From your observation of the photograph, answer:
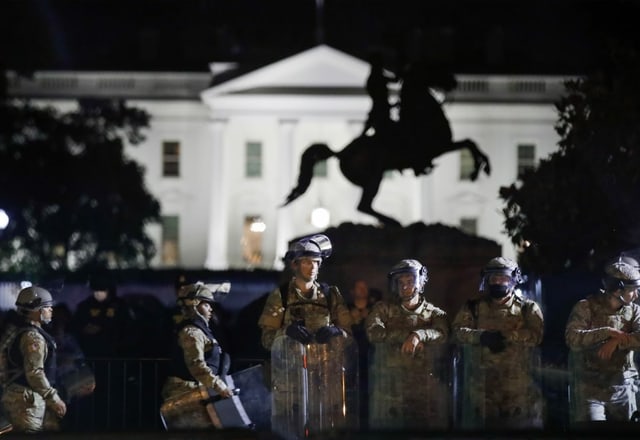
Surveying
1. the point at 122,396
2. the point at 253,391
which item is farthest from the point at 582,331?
the point at 122,396

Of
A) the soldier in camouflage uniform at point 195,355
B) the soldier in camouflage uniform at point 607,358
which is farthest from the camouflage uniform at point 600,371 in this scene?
the soldier in camouflage uniform at point 195,355

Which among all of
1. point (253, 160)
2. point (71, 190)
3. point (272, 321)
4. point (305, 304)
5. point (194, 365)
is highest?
point (253, 160)

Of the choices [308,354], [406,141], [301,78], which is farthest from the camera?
[301,78]

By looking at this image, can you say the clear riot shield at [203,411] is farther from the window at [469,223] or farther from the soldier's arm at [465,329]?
the window at [469,223]

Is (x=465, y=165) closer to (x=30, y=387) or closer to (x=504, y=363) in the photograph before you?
(x=504, y=363)

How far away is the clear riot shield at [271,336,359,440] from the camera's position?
28.8ft

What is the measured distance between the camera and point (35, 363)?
903 cm

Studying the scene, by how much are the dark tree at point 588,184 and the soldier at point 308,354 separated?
27.7ft

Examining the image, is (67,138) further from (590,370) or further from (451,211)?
(590,370)

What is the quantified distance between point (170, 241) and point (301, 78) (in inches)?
369

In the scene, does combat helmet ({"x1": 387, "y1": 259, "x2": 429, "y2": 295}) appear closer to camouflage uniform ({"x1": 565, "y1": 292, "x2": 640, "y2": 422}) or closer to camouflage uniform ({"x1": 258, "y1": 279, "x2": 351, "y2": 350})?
camouflage uniform ({"x1": 258, "y1": 279, "x2": 351, "y2": 350})

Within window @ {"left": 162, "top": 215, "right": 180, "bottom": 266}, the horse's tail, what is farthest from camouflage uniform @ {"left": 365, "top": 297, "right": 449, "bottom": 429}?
window @ {"left": 162, "top": 215, "right": 180, "bottom": 266}

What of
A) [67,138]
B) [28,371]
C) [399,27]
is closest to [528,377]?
[28,371]

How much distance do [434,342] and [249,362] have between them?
2.31m
